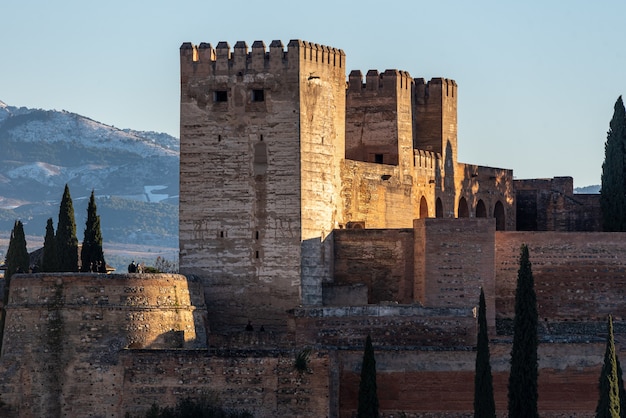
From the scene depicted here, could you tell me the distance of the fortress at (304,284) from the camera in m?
44.4

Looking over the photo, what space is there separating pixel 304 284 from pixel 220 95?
6.74 meters

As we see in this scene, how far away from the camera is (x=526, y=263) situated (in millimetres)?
44344

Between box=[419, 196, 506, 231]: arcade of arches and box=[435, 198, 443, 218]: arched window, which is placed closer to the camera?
box=[419, 196, 506, 231]: arcade of arches

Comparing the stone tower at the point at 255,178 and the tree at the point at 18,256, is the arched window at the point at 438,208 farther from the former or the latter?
the tree at the point at 18,256

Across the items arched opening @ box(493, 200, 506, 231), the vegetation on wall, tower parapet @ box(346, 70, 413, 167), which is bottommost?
the vegetation on wall

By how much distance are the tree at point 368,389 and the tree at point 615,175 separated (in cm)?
1781

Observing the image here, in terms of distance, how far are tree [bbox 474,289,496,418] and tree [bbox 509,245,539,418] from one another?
0.66 meters

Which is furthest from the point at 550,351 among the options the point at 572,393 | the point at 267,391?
the point at 267,391

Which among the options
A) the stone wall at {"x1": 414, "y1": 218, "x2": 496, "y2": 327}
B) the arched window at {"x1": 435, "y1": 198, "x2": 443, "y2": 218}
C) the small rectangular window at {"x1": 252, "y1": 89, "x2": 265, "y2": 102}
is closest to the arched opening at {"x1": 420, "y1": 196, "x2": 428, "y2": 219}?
the arched window at {"x1": 435, "y1": 198, "x2": 443, "y2": 218}

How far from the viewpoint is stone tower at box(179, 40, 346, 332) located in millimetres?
49344

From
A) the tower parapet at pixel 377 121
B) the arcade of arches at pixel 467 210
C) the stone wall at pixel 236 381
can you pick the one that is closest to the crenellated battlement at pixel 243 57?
the tower parapet at pixel 377 121

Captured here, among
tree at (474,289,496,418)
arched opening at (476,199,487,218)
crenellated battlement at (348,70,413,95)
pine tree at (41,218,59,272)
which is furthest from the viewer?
arched opening at (476,199,487,218)

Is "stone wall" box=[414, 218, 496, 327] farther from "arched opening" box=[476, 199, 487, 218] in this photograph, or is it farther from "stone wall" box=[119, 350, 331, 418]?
"arched opening" box=[476, 199, 487, 218]

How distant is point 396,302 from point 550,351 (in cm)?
615
